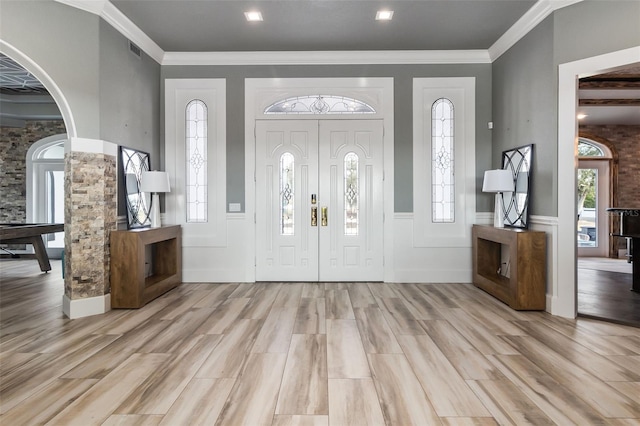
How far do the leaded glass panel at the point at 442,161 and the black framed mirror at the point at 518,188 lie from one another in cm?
72

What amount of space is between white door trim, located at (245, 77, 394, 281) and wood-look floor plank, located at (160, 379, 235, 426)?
128 inches

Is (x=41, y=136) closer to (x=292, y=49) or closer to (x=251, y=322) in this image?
(x=292, y=49)

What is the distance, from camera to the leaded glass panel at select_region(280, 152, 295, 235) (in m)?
5.38

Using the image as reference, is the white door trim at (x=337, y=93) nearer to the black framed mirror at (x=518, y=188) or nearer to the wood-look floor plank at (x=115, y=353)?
the black framed mirror at (x=518, y=188)

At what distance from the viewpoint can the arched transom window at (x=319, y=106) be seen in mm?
5371

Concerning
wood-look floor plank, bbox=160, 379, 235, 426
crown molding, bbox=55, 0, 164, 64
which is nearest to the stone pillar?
crown molding, bbox=55, 0, 164, 64

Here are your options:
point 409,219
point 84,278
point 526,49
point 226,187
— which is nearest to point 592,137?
point 526,49

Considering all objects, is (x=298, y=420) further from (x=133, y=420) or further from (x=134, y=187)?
(x=134, y=187)

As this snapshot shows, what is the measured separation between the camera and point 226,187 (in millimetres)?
5367

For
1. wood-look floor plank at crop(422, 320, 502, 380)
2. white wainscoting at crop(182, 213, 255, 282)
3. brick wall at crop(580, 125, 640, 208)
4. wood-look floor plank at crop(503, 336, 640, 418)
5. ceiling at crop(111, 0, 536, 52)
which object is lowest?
wood-look floor plank at crop(503, 336, 640, 418)

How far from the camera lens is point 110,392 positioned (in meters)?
2.27

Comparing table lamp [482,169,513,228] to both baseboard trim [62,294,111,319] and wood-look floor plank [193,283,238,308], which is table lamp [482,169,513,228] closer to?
wood-look floor plank [193,283,238,308]

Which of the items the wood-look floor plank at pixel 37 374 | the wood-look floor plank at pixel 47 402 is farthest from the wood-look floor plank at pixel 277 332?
the wood-look floor plank at pixel 37 374

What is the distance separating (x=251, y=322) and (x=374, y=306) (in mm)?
1406
